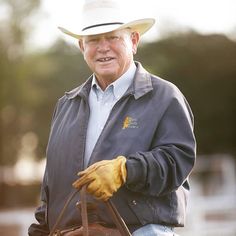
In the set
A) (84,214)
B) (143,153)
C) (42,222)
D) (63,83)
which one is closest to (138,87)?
(143,153)

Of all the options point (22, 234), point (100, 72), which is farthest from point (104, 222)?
point (22, 234)

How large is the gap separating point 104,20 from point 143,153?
27.9 inches

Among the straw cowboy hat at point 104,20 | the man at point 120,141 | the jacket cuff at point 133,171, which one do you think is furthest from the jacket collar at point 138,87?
the jacket cuff at point 133,171

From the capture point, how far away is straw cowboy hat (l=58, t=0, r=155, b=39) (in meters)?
3.76

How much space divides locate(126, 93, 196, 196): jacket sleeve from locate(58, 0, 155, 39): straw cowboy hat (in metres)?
0.44

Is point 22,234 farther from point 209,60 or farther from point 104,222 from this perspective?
point 209,60

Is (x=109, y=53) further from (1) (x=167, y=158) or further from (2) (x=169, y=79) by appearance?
(2) (x=169, y=79)

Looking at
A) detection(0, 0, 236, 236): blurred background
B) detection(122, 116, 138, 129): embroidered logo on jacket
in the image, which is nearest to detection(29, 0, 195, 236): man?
detection(122, 116, 138, 129): embroidered logo on jacket

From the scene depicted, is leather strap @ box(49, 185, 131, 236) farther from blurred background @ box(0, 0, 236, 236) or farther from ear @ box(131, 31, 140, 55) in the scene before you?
blurred background @ box(0, 0, 236, 236)

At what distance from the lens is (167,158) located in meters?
3.50

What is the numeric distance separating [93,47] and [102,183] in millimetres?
718

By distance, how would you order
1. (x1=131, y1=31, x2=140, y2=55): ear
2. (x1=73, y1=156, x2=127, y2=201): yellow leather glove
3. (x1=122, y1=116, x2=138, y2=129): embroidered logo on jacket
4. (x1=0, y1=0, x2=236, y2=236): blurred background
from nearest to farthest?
(x1=73, y1=156, x2=127, y2=201): yellow leather glove
(x1=122, y1=116, x2=138, y2=129): embroidered logo on jacket
(x1=131, y1=31, x2=140, y2=55): ear
(x1=0, y1=0, x2=236, y2=236): blurred background

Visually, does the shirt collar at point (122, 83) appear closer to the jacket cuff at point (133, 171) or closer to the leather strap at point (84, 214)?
the jacket cuff at point (133, 171)

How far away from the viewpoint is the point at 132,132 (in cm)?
359
